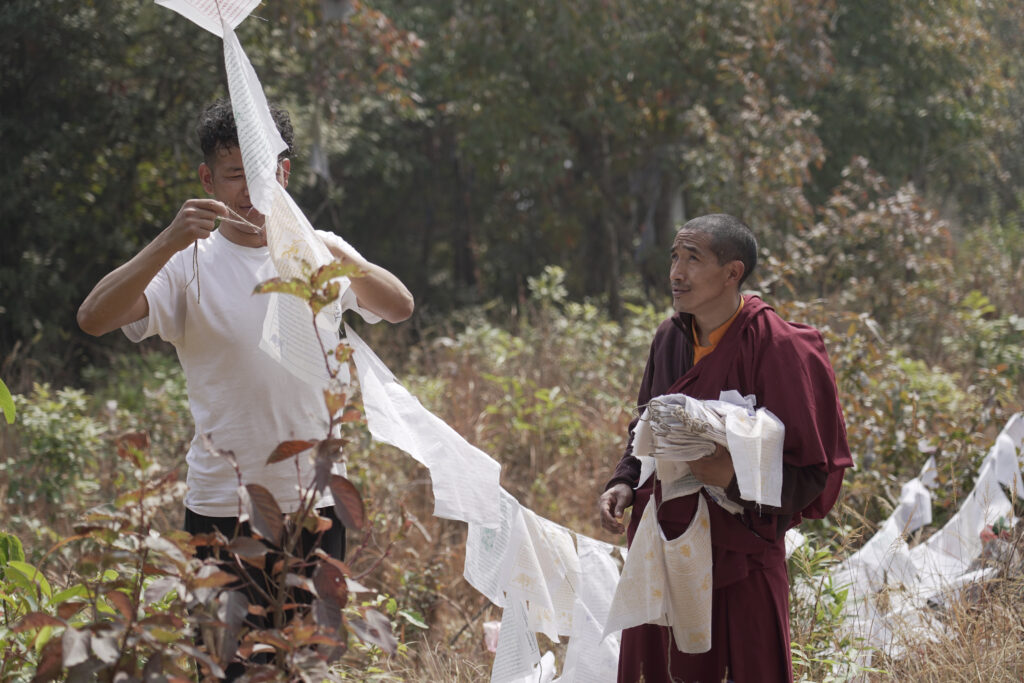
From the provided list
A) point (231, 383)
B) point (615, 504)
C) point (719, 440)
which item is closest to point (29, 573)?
point (231, 383)

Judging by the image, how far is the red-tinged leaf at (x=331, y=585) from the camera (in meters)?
1.54

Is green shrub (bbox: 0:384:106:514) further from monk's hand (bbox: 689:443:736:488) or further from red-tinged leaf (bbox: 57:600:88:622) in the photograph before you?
red-tinged leaf (bbox: 57:600:88:622)

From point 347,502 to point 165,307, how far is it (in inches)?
34.5

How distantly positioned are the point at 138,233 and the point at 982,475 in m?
8.76

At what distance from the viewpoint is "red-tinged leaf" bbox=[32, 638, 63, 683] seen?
1463mm

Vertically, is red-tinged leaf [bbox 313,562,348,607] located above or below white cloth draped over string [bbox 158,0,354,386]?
below

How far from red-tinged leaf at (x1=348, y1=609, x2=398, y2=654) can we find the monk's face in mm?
1333

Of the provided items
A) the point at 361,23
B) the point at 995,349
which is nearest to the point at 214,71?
the point at 361,23

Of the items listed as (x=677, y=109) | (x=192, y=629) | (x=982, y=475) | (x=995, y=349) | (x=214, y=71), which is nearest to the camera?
(x=192, y=629)

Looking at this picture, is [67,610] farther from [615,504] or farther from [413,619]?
[413,619]

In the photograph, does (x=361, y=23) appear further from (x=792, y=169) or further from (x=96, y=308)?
(x=96, y=308)

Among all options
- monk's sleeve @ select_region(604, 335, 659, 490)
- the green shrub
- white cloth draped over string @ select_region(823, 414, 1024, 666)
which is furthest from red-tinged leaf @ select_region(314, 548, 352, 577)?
the green shrub

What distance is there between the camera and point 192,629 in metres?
1.59

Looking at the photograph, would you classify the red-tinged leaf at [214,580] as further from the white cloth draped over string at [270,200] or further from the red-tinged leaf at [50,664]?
the white cloth draped over string at [270,200]
